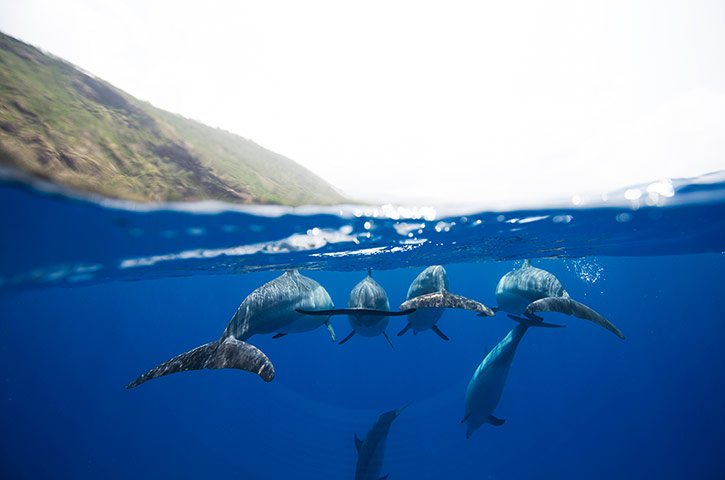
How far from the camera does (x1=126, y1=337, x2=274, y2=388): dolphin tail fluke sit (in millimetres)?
4331

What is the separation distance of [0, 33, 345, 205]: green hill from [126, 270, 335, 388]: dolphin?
7.48 feet

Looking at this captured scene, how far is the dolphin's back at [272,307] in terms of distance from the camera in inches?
234

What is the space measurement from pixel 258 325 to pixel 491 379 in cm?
682

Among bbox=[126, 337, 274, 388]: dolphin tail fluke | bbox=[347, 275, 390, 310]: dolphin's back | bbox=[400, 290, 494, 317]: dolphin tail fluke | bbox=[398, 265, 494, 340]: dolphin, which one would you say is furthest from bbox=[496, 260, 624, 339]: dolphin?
bbox=[126, 337, 274, 388]: dolphin tail fluke

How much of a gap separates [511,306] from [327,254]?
24.9 ft

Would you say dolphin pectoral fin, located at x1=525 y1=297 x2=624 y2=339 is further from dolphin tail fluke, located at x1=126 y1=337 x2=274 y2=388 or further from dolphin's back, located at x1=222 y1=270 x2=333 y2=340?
dolphin's back, located at x1=222 y1=270 x2=333 y2=340

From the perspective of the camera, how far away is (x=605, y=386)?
1812 inches

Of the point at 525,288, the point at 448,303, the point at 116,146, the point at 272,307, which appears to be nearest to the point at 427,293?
the point at 448,303

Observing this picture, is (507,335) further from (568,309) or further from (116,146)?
(116,146)

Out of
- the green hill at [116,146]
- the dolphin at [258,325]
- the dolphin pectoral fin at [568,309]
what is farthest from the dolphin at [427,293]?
the green hill at [116,146]

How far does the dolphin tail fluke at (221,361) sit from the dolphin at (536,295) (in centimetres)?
474

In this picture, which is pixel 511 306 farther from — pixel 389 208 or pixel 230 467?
pixel 230 467

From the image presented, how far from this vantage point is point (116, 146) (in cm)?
479

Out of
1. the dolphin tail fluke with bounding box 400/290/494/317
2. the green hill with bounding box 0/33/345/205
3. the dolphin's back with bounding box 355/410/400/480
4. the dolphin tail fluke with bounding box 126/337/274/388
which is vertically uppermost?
the green hill with bounding box 0/33/345/205
